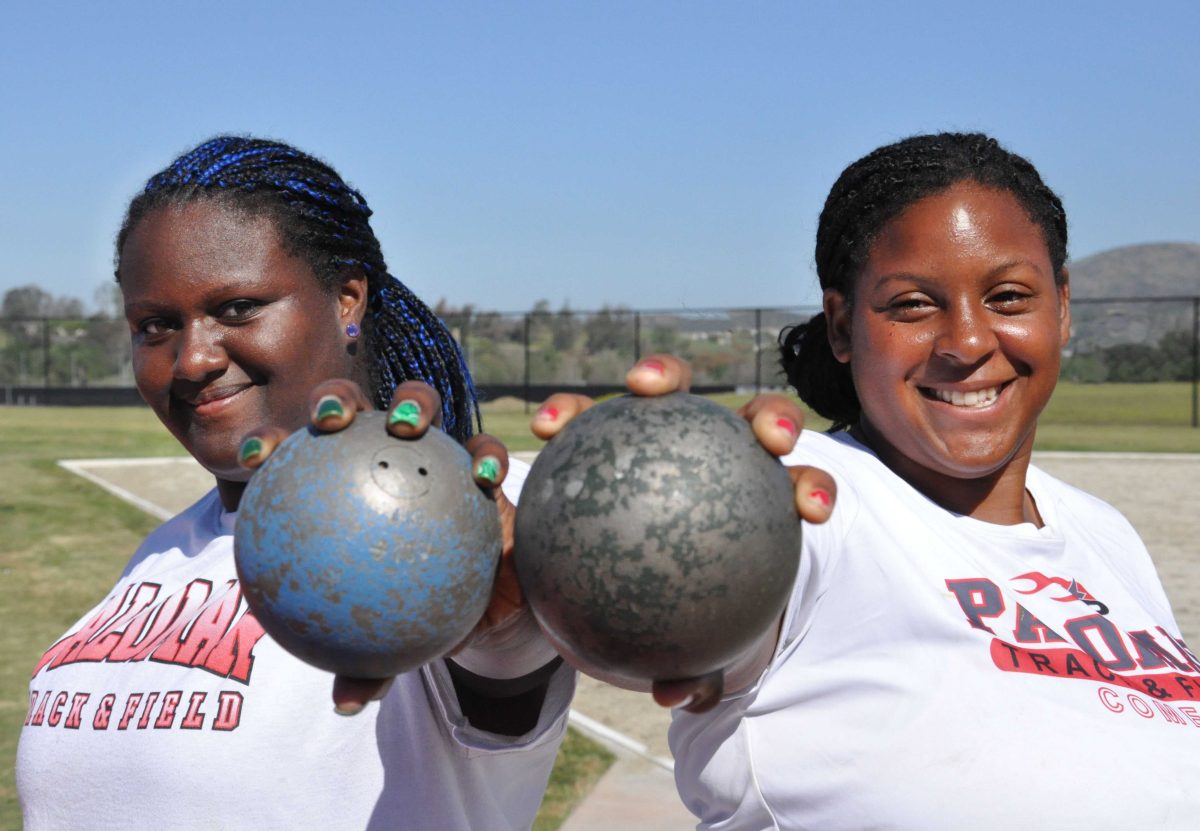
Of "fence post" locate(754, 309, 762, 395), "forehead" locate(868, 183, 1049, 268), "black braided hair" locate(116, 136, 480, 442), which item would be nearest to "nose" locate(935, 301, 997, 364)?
"forehead" locate(868, 183, 1049, 268)

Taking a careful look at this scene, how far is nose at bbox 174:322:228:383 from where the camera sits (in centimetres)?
223

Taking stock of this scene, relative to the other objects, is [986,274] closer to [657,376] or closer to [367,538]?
[657,376]

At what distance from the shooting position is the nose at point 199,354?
7.32 feet

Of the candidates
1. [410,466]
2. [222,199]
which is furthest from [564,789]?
[410,466]

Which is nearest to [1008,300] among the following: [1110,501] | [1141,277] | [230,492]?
[230,492]

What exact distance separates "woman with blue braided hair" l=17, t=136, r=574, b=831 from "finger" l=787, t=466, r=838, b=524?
0.53 metres

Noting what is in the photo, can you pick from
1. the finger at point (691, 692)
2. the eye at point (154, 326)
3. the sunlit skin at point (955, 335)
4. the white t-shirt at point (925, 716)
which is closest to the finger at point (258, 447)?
the finger at point (691, 692)

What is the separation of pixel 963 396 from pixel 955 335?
0.44 ft

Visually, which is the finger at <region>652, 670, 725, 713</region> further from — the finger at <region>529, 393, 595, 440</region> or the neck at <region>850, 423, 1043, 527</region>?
the neck at <region>850, 423, 1043, 527</region>

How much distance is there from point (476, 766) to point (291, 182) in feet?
3.98

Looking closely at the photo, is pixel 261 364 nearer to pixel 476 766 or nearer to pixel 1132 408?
pixel 476 766

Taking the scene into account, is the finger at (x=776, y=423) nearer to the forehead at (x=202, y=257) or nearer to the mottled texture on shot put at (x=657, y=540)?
the mottled texture on shot put at (x=657, y=540)

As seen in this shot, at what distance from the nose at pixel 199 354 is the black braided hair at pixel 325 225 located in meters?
0.24

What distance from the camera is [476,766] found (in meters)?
2.21
